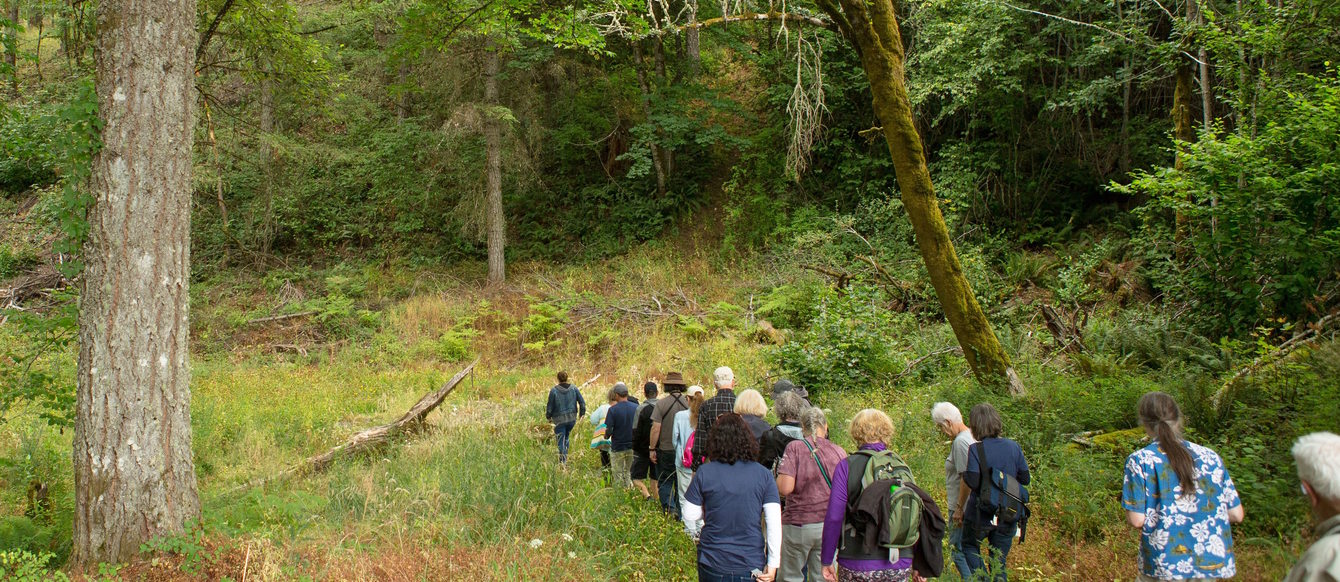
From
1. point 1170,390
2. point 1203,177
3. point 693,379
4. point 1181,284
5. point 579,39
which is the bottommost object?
point 693,379

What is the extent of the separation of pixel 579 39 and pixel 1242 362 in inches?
324

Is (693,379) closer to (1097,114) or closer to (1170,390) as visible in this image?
(1170,390)

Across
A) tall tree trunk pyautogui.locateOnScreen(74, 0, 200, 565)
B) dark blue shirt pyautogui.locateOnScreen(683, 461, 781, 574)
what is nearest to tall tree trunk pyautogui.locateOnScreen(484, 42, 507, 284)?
tall tree trunk pyautogui.locateOnScreen(74, 0, 200, 565)

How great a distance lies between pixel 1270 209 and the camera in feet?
27.5

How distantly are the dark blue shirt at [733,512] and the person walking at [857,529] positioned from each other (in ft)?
1.26

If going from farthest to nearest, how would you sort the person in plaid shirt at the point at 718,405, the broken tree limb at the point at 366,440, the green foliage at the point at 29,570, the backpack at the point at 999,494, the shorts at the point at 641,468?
the broken tree limb at the point at 366,440, the shorts at the point at 641,468, the person in plaid shirt at the point at 718,405, the backpack at the point at 999,494, the green foliage at the point at 29,570

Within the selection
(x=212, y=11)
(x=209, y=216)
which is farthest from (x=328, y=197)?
(x=212, y=11)

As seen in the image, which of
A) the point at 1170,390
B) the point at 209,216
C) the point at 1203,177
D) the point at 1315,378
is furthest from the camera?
the point at 209,216

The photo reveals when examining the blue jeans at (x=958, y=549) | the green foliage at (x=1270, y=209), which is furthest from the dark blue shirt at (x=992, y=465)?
the green foliage at (x=1270, y=209)

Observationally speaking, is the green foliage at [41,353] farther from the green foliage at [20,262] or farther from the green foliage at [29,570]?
the green foliage at [20,262]

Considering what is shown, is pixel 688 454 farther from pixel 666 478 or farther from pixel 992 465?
pixel 992 465

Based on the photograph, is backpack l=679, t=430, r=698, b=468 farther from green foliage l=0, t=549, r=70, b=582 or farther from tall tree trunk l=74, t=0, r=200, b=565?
green foliage l=0, t=549, r=70, b=582

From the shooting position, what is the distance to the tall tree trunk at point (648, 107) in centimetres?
2124

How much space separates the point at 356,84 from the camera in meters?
21.5
